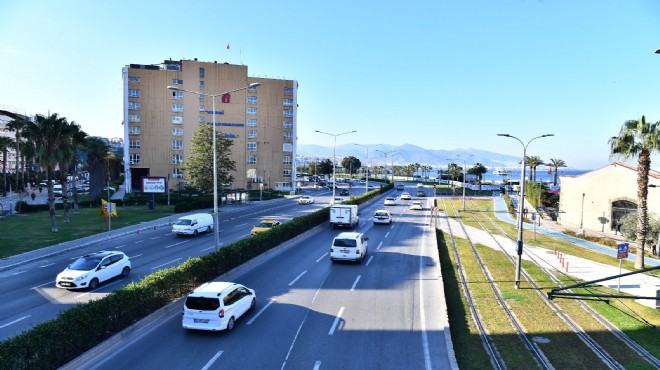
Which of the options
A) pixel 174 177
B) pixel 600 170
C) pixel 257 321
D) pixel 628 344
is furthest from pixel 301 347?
pixel 174 177

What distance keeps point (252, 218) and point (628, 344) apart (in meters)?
39.8

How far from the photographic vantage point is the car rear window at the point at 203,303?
14602mm

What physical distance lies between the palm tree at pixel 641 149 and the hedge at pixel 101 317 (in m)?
28.4

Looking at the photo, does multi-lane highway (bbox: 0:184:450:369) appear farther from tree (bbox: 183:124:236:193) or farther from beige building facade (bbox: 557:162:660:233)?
tree (bbox: 183:124:236:193)

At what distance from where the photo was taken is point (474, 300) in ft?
68.3

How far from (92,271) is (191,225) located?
53.2 ft

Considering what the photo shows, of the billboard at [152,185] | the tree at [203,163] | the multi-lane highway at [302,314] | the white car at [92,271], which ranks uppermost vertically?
the tree at [203,163]

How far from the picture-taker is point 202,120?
9756cm

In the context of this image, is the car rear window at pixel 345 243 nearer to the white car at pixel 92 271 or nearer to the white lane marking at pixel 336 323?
the white lane marking at pixel 336 323

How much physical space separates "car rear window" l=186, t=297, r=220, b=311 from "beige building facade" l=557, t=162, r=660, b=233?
4152 cm

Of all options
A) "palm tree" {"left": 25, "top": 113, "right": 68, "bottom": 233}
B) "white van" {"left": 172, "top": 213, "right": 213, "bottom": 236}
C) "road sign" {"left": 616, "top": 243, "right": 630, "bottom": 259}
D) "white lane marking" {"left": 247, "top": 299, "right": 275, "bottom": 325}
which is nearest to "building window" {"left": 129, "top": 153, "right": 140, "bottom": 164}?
"palm tree" {"left": 25, "top": 113, "right": 68, "bottom": 233}

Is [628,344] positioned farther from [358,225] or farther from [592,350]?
[358,225]

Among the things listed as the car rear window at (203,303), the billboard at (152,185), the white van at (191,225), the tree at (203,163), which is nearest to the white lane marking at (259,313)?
the car rear window at (203,303)

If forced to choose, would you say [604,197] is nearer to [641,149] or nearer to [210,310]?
[641,149]
